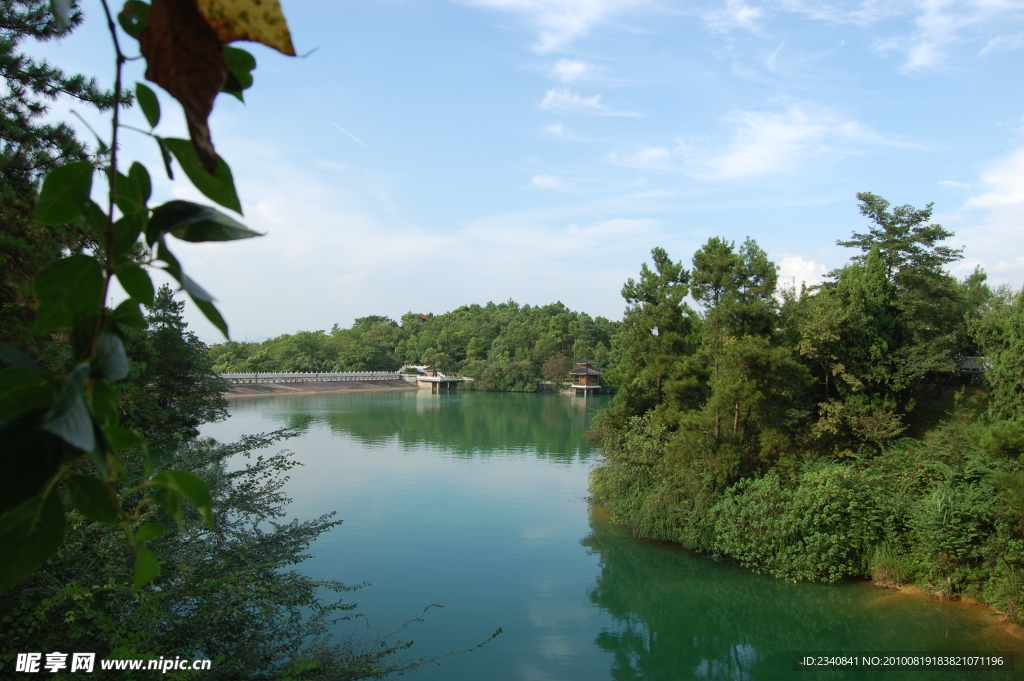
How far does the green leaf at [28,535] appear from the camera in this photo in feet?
0.95

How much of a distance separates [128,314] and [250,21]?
16 cm

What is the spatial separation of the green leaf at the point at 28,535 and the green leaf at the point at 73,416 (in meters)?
0.08

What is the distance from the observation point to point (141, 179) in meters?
0.36

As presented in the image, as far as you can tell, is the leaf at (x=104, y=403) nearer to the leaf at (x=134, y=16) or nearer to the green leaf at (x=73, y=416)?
the green leaf at (x=73, y=416)

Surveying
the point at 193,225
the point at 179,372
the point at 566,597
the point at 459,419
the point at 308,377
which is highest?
the point at 193,225

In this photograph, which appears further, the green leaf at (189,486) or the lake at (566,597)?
the lake at (566,597)

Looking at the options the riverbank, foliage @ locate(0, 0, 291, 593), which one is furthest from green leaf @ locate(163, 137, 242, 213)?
the riverbank

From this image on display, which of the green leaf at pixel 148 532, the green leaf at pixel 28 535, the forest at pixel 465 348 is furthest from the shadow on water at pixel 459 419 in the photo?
the green leaf at pixel 28 535

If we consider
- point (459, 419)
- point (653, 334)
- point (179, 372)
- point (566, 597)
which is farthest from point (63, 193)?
point (459, 419)

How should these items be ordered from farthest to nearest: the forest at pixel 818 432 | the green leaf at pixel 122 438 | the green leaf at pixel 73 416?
1. the forest at pixel 818 432
2. the green leaf at pixel 122 438
3. the green leaf at pixel 73 416

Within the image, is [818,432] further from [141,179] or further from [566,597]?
[141,179]

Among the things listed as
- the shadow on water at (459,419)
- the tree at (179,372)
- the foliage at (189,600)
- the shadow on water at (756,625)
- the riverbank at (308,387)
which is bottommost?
the shadow on water at (756,625)

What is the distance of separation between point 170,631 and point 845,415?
7648 mm

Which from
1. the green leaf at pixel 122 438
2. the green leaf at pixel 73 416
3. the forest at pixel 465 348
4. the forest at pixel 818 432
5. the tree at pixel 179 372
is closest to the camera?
the green leaf at pixel 73 416
